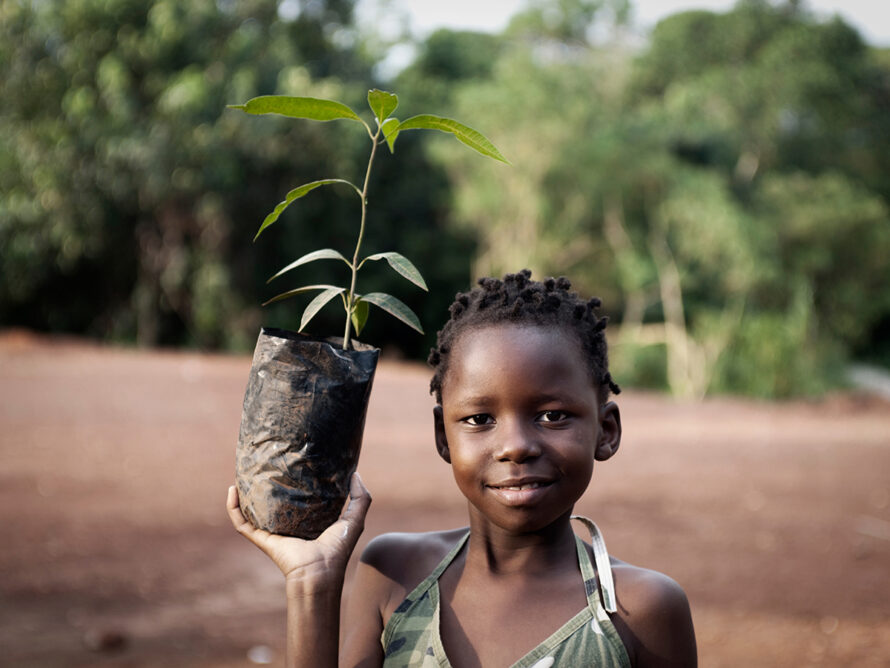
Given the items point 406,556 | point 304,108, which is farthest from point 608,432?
point 304,108

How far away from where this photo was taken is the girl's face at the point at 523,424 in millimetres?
1535

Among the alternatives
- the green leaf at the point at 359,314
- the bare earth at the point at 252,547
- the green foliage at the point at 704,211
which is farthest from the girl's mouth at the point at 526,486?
the green foliage at the point at 704,211

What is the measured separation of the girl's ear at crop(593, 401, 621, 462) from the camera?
1.68m

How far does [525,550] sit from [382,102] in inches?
33.8

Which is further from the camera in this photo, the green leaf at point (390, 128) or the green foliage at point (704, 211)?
the green foliage at point (704, 211)

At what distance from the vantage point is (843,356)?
1903 cm

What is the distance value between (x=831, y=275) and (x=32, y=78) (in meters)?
18.0

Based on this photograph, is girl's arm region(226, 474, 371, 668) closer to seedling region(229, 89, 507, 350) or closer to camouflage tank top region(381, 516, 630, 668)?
camouflage tank top region(381, 516, 630, 668)

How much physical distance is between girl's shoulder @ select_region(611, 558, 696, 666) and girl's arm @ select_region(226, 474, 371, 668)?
49 cm

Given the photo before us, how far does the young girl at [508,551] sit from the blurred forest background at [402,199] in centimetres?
1525

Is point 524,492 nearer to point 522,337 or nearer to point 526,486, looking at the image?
point 526,486

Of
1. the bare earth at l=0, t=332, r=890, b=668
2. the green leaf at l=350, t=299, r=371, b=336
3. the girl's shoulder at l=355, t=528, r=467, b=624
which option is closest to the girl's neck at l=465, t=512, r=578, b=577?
the girl's shoulder at l=355, t=528, r=467, b=624

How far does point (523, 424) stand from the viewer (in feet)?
5.09

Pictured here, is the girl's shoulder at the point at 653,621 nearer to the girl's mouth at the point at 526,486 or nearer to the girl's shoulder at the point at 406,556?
the girl's mouth at the point at 526,486
